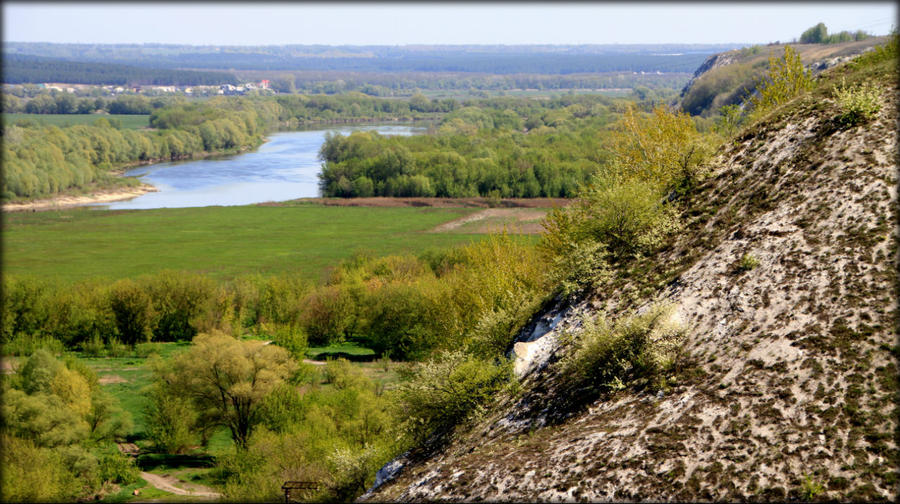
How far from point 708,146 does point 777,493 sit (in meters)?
A: 12.4

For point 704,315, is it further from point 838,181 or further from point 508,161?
point 508,161

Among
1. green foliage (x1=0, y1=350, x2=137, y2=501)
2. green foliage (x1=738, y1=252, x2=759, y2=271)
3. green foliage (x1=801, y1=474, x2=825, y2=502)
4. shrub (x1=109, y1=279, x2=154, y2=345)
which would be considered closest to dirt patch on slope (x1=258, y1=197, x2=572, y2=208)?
shrub (x1=109, y1=279, x2=154, y2=345)

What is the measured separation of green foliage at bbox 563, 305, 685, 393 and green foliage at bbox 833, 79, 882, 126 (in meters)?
6.73

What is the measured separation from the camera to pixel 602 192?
749 inches

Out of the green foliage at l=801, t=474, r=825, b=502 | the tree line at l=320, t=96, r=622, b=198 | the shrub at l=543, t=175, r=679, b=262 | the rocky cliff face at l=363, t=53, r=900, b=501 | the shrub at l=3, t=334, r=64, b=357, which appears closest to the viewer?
the green foliage at l=801, t=474, r=825, b=502

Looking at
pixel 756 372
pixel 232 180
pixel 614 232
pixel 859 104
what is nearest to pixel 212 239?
pixel 232 180

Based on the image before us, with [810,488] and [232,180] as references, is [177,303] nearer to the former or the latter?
[810,488]

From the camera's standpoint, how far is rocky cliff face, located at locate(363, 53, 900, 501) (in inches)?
432

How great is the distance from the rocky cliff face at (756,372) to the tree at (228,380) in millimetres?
22623

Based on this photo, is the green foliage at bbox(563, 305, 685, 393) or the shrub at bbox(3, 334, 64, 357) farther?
the shrub at bbox(3, 334, 64, 357)

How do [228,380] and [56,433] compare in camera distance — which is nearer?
[56,433]

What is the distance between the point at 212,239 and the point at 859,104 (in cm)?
8841

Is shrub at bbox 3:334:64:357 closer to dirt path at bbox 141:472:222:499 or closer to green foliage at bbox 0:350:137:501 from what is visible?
green foliage at bbox 0:350:137:501

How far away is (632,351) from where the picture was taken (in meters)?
14.5
